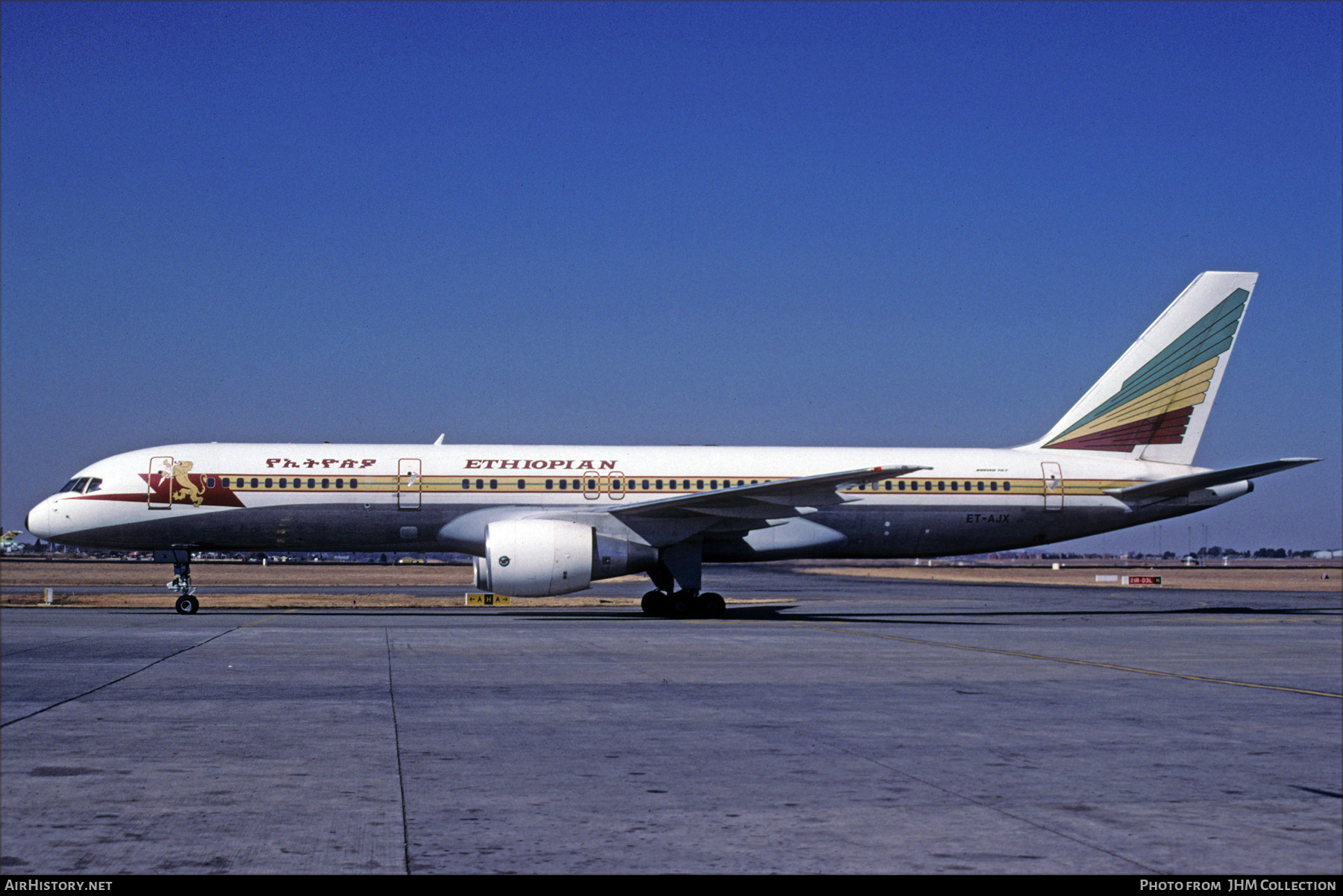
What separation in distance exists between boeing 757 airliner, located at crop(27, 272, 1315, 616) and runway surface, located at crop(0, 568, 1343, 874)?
794 cm

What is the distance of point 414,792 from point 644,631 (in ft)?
45.8

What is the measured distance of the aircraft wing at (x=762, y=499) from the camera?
2353cm

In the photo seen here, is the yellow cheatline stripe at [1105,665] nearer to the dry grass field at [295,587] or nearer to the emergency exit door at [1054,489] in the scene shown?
the emergency exit door at [1054,489]

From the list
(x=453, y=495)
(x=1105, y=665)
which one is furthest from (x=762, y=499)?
(x=1105, y=665)

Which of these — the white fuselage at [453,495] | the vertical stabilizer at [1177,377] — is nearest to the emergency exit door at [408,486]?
the white fuselage at [453,495]

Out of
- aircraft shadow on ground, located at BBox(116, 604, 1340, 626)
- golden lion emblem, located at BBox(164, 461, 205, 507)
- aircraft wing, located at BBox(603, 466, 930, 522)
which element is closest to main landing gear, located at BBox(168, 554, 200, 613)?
aircraft shadow on ground, located at BBox(116, 604, 1340, 626)

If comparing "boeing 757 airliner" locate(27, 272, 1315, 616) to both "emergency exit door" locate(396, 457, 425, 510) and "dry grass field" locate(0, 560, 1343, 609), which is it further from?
"dry grass field" locate(0, 560, 1343, 609)

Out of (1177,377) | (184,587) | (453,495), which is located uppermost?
(1177,377)

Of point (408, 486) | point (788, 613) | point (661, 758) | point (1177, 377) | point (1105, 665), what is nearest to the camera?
point (661, 758)

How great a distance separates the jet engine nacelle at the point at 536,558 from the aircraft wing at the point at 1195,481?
13923mm

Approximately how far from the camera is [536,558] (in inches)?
914

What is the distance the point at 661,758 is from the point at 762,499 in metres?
17.0

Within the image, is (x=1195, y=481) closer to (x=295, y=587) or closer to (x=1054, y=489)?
(x=1054, y=489)
